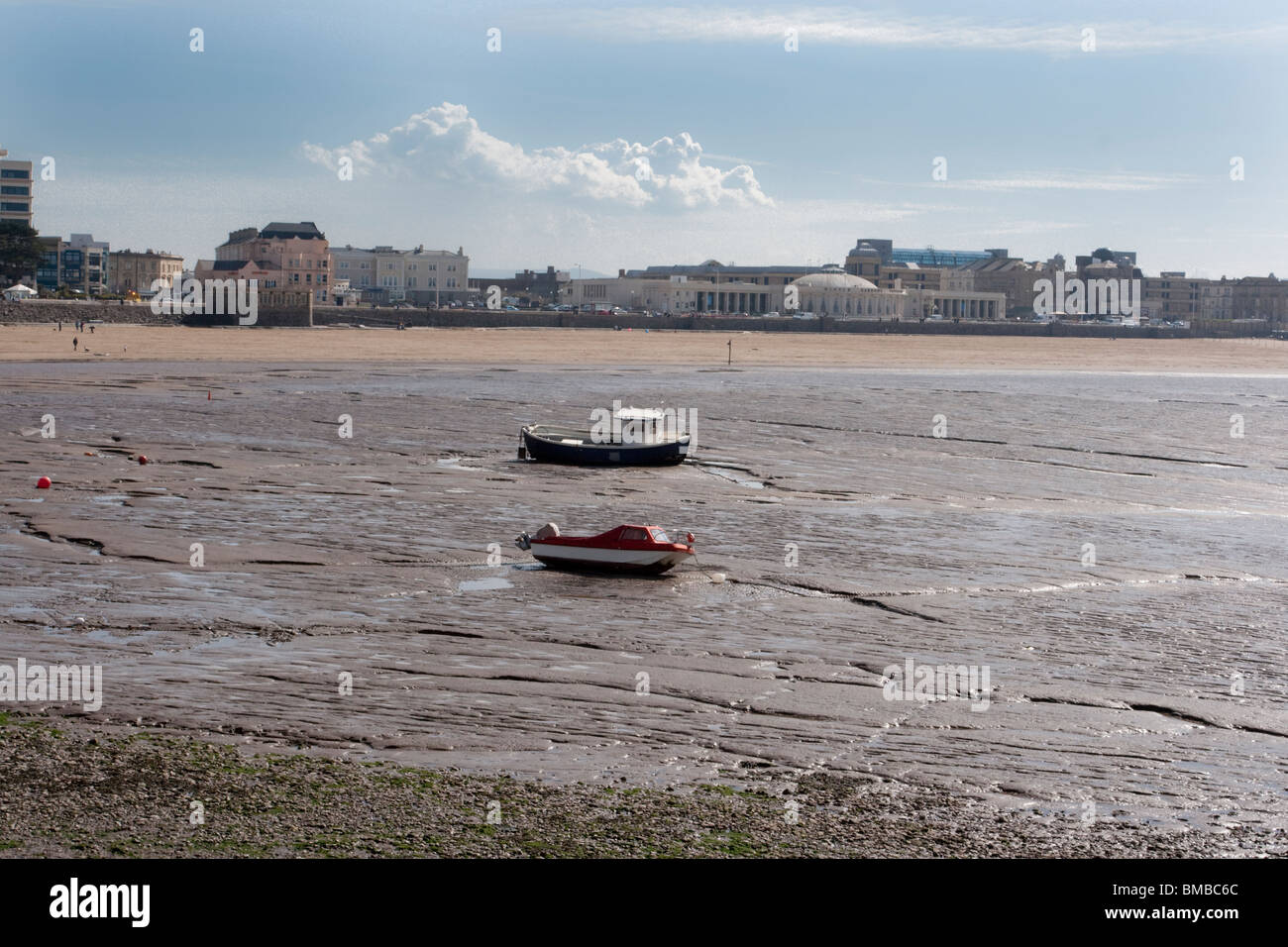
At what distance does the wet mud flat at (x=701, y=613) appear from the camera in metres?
13.8

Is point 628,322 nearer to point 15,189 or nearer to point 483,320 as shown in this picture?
point 483,320

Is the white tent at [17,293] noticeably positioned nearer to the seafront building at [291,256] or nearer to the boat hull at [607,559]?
the seafront building at [291,256]

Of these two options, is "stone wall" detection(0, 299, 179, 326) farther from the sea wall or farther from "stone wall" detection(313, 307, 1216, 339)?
"stone wall" detection(313, 307, 1216, 339)

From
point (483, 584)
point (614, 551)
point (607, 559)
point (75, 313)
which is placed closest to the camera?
point (483, 584)

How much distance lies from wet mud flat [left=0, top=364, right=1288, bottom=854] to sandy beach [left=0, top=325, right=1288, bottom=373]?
50341 mm

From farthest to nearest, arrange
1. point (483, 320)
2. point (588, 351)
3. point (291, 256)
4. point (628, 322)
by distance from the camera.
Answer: point (291, 256)
point (628, 322)
point (483, 320)
point (588, 351)

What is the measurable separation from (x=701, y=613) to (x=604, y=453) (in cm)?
1987

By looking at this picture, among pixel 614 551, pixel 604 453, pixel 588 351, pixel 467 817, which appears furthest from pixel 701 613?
pixel 588 351

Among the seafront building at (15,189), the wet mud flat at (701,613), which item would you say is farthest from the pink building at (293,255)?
the wet mud flat at (701,613)

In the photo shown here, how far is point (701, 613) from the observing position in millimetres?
20781

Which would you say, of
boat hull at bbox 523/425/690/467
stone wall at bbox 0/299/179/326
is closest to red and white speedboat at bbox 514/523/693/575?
boat hull at bbox 523/425/690/467

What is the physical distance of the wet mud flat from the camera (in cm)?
1384

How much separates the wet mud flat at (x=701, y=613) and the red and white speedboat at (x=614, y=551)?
31cm
